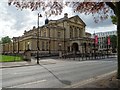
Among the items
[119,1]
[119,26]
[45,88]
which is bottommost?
[45,88]

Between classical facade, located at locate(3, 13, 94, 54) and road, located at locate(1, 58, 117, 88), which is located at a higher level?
classical facade, located at locate(3, 13, 94, 54)

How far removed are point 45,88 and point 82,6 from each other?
537cm

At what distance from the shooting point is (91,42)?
93.6m

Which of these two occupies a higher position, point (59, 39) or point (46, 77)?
point (59, 39)

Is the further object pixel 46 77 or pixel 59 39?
pixel 59 39

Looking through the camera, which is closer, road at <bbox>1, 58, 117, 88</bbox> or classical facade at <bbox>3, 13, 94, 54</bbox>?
road at <bbox>1, 58, 117, 88</bbox>

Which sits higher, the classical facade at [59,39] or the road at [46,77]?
the classical facade at [59,39]

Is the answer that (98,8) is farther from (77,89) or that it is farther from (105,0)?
(77,89)

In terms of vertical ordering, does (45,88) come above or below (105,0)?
below

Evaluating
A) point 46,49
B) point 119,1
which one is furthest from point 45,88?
point 46,49

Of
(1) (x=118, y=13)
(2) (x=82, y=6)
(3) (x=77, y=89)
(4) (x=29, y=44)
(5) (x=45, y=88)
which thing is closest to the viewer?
(3) (x=77, y=89)

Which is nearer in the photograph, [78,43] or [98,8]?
[98,8]

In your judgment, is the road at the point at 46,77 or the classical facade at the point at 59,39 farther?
the classical facade at the point at 59,39

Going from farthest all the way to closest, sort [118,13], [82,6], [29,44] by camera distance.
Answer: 1. [29,44]
2. [82,6]
3. [118,13]
